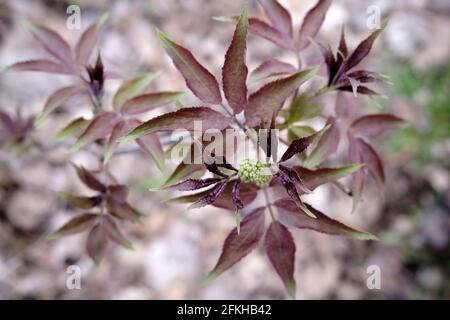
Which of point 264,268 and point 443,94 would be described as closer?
point 264,268

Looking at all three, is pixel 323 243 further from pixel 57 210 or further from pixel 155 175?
pixel 57 210

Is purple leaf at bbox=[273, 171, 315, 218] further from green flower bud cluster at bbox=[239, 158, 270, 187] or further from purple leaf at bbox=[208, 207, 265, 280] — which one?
purple leaf at bbox=[208, 207, 265, 280]

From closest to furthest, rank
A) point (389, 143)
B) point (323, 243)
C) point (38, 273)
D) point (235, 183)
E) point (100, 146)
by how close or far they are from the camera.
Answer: point (235, 183)
point (100, 146)
point (38, 273)
point (323, 243)
point (389, 143)

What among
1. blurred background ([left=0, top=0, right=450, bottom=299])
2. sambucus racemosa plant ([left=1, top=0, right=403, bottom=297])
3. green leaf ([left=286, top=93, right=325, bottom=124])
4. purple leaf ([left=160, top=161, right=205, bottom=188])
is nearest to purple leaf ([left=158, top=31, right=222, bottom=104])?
sambucus racemosa plant ([left=1, top=0, right=403, bottom=297])

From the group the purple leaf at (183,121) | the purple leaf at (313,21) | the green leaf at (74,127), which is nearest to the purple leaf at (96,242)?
the green leaf at (74,127)

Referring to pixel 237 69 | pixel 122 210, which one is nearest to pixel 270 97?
pixel 237 69

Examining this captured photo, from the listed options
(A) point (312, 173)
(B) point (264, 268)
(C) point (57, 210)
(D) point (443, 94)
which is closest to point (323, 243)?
(B) point (264, 268)

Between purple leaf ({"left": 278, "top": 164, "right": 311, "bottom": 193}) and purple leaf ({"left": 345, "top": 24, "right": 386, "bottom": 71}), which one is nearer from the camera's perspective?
purple leaf ({"left": 278, "top": 164, "right": 311, "bottom": 193})
